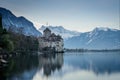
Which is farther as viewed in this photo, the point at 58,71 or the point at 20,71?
the point at 58,71

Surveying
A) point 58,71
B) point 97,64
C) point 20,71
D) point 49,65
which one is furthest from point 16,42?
point 20,71

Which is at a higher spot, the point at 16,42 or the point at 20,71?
the point at 16,42

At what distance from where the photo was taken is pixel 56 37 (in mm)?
191875

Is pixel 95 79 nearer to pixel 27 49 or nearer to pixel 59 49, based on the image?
pixel 27 49

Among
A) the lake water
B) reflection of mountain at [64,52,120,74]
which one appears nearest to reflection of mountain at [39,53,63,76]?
the lake water

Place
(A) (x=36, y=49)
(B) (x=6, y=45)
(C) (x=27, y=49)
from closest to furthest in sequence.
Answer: (B) (x=6, y=45) < (C) (x=27, y=49) < (A) (x=36, y=49)

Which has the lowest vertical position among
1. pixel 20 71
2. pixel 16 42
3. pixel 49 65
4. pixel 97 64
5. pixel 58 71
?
pixel 58 71

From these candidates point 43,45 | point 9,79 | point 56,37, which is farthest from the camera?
point 56,37

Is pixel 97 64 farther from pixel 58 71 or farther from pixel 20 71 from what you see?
pixel 20 71

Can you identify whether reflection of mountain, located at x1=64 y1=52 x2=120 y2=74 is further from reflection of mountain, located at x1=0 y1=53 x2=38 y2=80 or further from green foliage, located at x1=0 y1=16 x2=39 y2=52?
green foliage, located at x1=0 y1=16 x2=39 y2=52

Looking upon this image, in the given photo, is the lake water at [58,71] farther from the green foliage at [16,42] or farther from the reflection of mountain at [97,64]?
the green foliage at [16,42]

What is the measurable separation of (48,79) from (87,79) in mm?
5373

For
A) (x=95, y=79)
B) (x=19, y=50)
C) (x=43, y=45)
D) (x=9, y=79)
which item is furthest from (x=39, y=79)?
(x=43, y=45)

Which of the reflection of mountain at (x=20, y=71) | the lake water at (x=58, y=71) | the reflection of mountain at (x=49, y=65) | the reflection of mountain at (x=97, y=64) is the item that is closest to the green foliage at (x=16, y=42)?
the lake water at (x=58, y=71)
